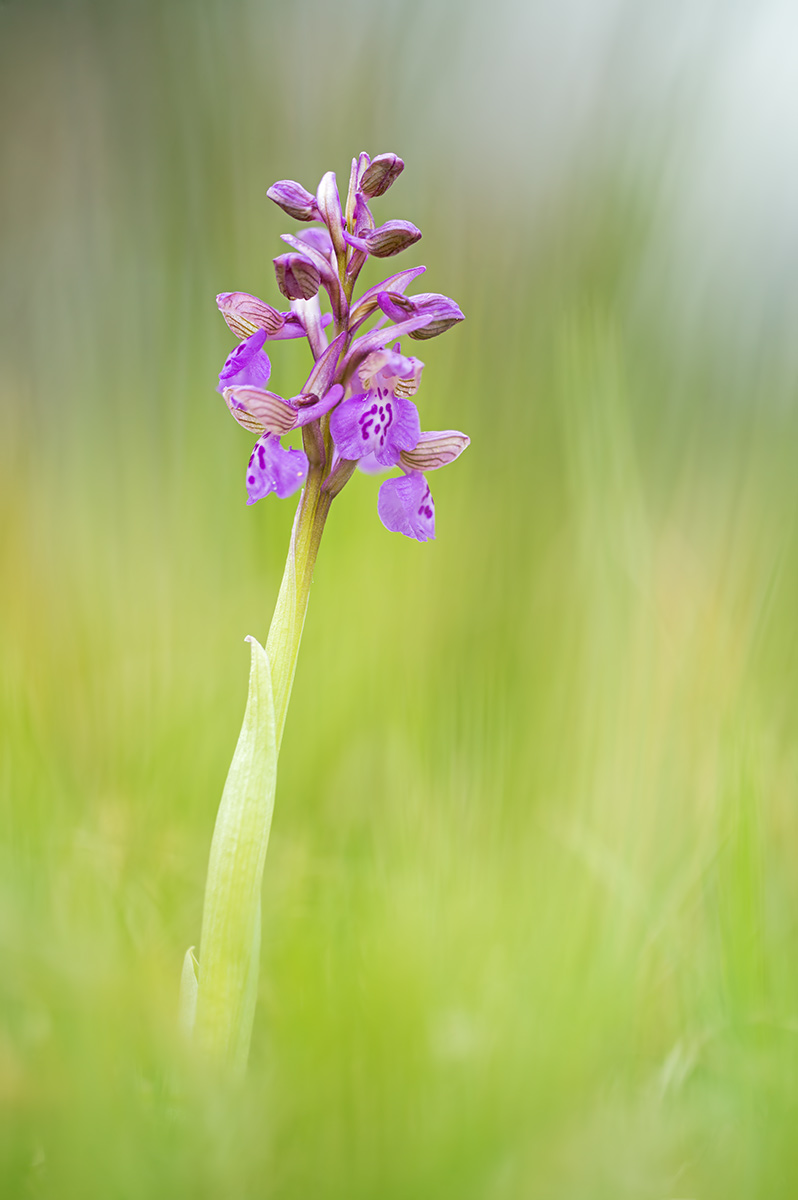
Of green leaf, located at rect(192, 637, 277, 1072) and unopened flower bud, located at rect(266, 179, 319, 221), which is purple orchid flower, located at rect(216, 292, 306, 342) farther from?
green leaf, located at rect(192, 637, 277, 1072)

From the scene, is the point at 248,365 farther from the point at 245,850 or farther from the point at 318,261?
the point at 245,850

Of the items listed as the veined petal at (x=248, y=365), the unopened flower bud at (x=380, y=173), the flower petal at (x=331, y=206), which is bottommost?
the veined petal at (x=248, y=365)

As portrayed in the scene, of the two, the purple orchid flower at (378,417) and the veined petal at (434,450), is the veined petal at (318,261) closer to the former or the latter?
the purple orchid flower at (378,417)

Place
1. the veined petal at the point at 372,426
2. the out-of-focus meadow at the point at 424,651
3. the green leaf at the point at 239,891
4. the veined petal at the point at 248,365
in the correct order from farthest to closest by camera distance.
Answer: the veined petal at the point at 248,365
the veined petal at the point at 372,426
the green leaf at the point at 239,891
the out-of-focus meadow at the point at 424,651

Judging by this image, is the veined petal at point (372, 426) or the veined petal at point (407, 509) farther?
the veined petal at point (407, 509)

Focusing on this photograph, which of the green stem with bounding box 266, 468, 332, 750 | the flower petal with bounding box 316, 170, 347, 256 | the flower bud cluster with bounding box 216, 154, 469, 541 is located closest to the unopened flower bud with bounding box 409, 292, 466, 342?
the flower bud cluster with bounding box 216, 154, 469, 541

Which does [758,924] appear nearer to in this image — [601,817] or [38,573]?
[601,817]

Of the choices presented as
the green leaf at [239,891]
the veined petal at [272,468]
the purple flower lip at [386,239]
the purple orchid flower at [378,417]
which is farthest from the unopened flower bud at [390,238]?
the green leaf at [239,891]
